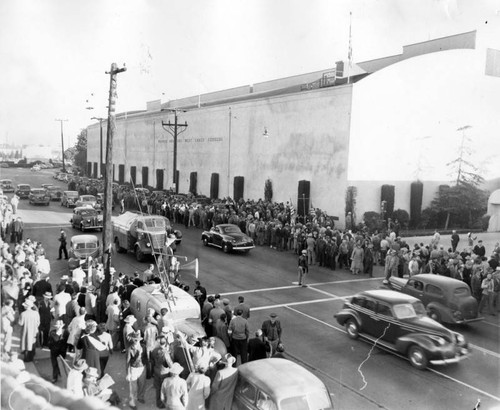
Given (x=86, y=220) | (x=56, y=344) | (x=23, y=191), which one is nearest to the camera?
(x=56, y=344)

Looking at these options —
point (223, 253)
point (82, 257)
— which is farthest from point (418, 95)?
point (82, 257)

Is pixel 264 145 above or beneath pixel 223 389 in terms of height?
above

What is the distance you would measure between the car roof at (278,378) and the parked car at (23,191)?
31300 millimetres

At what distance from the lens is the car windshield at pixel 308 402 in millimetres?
7485

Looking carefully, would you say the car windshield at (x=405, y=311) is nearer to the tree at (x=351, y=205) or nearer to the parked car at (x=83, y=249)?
the parked car at (x=83, y=249)

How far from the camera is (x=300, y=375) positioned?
812 centimetres

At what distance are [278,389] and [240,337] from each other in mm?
3571

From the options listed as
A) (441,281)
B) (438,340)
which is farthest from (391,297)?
(441,281)

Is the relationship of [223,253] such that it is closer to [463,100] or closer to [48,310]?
[48,310]

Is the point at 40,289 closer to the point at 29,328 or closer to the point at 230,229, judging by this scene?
the point at 29,328

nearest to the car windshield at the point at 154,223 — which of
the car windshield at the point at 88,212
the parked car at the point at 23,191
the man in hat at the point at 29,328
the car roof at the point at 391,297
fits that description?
the car windshield at the point at 88,212

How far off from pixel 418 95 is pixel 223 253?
557 inches

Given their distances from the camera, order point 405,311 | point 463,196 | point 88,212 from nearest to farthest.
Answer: point 405,311 < point 88,212 < point 463,196

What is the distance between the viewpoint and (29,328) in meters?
10.4
